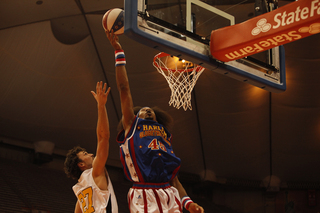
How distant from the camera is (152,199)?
10.8 ft

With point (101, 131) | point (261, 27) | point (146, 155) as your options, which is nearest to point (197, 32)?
point (261, 27)

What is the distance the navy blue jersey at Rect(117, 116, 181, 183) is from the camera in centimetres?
335

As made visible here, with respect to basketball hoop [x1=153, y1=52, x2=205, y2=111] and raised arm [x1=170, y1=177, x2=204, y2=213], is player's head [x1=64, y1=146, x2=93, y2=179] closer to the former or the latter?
raised arm [x1=170, y1=177, x2=204, y2=213]

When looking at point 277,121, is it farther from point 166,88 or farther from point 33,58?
point 33,58

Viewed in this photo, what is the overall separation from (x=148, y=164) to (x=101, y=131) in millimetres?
630

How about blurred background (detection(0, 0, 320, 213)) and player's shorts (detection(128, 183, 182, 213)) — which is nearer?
player's shorts (detection(128, 183, 182, 213))

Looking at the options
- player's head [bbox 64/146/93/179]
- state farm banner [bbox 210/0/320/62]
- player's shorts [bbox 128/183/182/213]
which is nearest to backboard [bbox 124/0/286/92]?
state farm banner [bbox 210/0/320/62]

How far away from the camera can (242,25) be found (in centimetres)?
447

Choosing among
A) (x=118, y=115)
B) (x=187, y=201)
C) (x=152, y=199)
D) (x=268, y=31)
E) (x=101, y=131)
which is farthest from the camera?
(x=118, y=115)

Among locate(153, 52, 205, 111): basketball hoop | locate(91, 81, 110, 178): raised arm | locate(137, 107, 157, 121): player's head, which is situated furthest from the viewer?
locate(153, 52, 205, 111): basketball hoop

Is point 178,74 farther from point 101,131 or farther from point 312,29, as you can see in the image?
point 101,131

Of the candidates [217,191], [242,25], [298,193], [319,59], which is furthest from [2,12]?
[298,193]

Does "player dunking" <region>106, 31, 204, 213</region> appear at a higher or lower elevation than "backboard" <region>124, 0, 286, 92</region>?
lower

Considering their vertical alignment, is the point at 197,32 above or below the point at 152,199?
above
